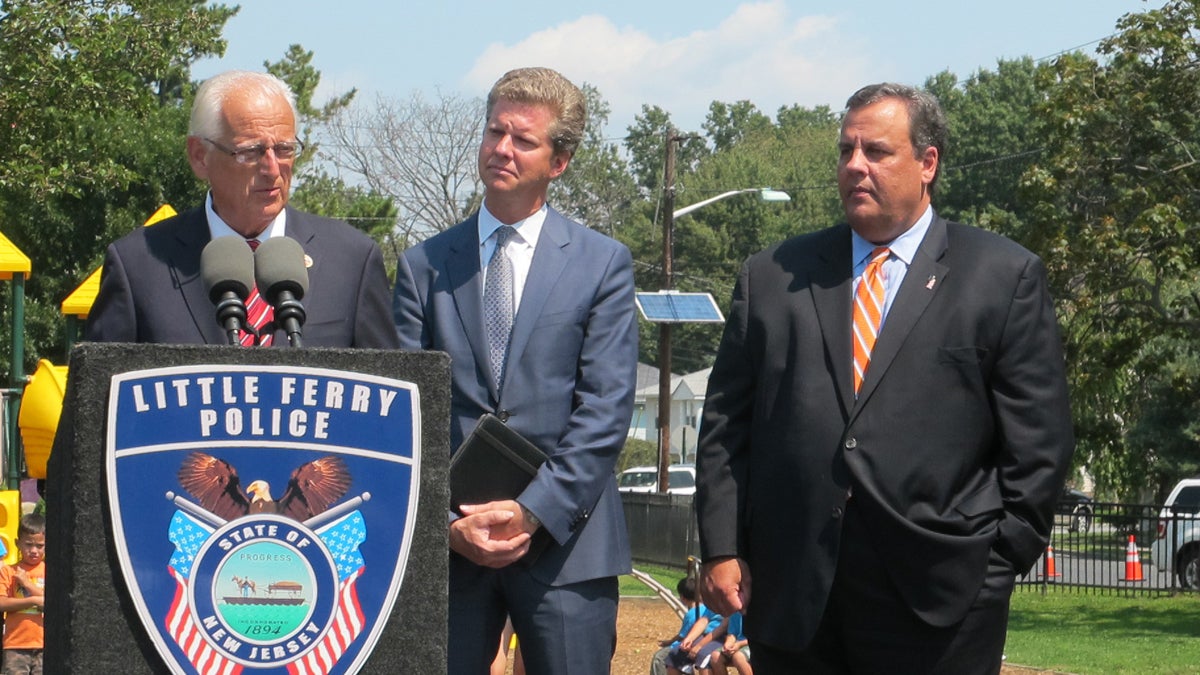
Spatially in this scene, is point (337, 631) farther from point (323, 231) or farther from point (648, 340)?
point (648, 340)

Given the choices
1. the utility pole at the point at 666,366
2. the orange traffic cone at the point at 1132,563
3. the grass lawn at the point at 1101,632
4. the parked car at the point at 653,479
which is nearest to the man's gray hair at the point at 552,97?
the grass lawn at the point at 1101,632

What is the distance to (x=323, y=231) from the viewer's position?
13.1ft

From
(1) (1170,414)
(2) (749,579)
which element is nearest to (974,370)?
(2) (749,579)

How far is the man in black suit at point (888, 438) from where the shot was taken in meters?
4.19

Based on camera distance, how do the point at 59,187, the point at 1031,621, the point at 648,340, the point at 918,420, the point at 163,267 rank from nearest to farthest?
the point at 163,267 → the point at 918,420 → the point at 59,187 → the point at 1031,621 → the point at 648,340

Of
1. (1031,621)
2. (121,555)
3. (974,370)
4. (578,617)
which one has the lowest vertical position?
(1031,621)

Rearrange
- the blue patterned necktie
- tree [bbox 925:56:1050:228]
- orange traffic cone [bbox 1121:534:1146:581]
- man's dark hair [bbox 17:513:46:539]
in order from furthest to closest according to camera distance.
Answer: tree [bbox 925:56:1050:228] → orange traffic cone [bbox 1121:534:1146:581] → man's dark hair [bbox 17:513:46:539] → the blue patterned necktie

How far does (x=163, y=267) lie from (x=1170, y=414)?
40.6 meters

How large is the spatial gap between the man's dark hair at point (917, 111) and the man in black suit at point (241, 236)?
1376mm

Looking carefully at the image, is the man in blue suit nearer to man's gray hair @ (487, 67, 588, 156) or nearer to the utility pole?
man's gray hair @ (487, 67, 588, 156)

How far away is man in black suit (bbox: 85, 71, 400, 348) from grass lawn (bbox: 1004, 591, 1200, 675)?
35.5ft

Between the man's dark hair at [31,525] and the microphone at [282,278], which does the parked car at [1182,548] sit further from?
the microphone at [282,278]

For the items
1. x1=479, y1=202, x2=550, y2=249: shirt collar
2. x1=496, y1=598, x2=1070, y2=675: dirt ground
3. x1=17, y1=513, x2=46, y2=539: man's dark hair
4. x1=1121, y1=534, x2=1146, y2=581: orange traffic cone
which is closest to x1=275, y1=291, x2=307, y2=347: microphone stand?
x1=479, y1=202, x2=550, y2=249: shirt collar

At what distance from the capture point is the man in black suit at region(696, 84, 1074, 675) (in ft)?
13.8
